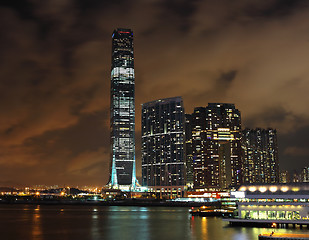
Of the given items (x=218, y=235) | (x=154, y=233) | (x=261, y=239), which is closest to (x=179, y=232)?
(x=154, y=233)

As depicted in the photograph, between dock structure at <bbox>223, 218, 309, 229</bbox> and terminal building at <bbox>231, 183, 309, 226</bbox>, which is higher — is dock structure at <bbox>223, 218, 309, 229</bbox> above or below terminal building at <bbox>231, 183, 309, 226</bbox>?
below

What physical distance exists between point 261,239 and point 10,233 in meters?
57.7

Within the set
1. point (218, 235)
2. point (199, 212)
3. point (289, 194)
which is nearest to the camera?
point (218, 235)

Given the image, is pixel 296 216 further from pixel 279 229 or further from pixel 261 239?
pixel 261 239

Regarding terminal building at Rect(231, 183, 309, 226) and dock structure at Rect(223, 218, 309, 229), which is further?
terminal building at Rect(231, 183, 309, 226)

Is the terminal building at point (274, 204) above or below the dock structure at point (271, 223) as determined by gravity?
above

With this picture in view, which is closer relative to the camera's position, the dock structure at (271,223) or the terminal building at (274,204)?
the dock structure at (271,223)

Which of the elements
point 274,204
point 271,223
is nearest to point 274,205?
point 274,204

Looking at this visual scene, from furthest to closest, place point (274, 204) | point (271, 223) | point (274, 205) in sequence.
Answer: point (274, 205) < point (274, 204) < point (271, 223)

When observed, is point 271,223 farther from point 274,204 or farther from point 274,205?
point 274,204

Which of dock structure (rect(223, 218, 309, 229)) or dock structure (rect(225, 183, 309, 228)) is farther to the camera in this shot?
dock structure (rect(225, 183, 309, 228))

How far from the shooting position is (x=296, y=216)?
85.0m

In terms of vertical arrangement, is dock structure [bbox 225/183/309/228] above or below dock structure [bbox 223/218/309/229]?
above

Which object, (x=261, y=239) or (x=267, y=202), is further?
(x=267, y=202)
